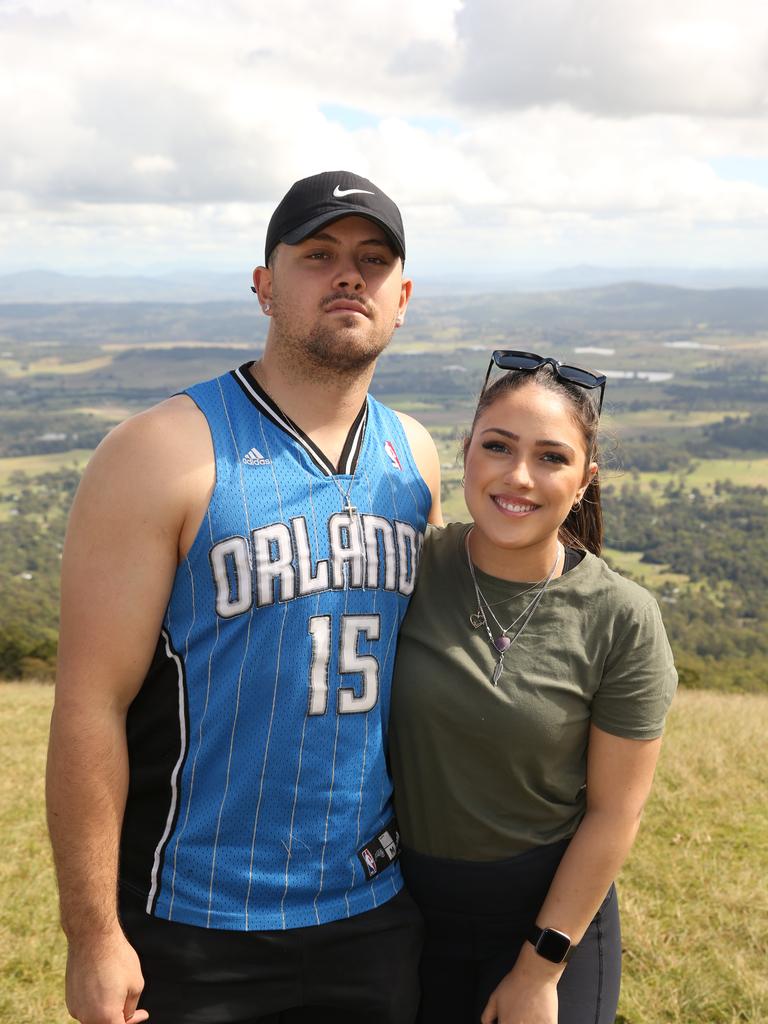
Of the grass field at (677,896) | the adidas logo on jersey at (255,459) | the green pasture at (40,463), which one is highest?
the adidas logo on jersey at (255,459)

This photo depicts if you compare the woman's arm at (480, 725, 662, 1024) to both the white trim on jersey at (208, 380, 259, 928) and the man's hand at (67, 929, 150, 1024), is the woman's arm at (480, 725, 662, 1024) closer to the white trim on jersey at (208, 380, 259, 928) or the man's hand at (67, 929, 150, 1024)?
the white trim on jersey at (208, 380, 259, 928)

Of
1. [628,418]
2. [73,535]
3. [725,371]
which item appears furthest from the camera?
[725,371]

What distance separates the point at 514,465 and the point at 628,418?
Answer: 121167 millimetres

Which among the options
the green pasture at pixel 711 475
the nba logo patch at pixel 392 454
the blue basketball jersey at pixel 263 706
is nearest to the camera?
the blue basketball jersey at pixel 263 706

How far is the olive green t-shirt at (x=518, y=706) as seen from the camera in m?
2.56

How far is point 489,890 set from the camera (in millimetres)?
2650

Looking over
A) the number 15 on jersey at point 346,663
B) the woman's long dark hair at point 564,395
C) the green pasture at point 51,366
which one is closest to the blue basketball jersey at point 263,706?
the number 15 on jersey at point 346,663

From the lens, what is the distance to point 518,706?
2.56 meters

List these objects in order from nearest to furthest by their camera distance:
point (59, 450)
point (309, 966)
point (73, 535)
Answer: point (73, 535)
point (309, 966)
point (59, 450)

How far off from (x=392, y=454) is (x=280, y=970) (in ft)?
5.08

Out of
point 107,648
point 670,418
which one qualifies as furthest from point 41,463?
point 107,648

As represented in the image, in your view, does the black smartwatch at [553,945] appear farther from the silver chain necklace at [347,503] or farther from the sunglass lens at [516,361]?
A: the sunglass lens at [516,361]

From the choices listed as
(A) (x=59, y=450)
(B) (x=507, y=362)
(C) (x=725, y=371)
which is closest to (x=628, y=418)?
(C) (x=725, y=371)

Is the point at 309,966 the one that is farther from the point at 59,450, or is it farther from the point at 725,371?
the point at 725,371
